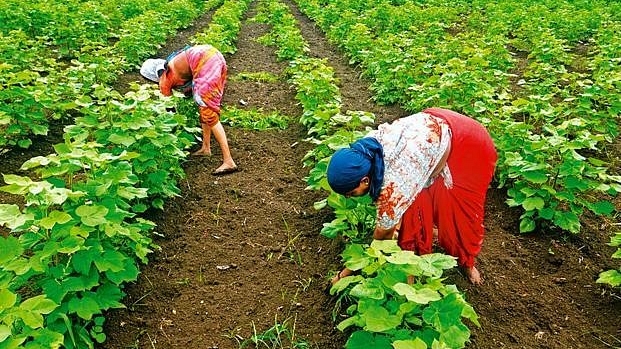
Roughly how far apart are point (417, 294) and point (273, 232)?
236cm

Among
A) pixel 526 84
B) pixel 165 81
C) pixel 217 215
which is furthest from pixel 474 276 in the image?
pixel 526 84

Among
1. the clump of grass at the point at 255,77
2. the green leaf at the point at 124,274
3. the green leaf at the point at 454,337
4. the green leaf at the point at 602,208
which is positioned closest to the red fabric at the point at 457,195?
the green leaf at the point at 454,337

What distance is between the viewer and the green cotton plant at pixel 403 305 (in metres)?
2.47

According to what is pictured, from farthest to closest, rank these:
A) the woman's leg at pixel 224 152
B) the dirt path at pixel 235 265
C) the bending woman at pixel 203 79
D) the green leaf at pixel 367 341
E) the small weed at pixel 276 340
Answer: the woman's leg at pixel 224 152 < the bending woman at pixel 203 79 < the dirt path at pixel 235 265 < the small weed at pixel 276 340 < the green leaf at pixel 367 341

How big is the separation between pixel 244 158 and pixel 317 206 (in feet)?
7.31

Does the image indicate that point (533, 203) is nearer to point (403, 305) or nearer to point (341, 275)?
point (341, 275)

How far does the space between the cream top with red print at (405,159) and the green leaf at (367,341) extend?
2.27 ft

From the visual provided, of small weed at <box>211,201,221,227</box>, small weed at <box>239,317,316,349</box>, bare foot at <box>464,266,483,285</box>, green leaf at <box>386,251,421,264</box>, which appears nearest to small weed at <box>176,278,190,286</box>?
small weed at <box>239,317,316,349</box>

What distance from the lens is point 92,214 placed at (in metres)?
2.97

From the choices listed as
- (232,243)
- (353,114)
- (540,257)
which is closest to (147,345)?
(232,243)

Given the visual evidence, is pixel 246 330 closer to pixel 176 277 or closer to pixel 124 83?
pixel 176 277

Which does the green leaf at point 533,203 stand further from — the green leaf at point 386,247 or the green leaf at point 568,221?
the green leaf at point 386,247

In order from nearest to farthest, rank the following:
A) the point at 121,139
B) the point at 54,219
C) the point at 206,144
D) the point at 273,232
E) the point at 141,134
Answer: the point at 54,219, the point at 121,139, the point at 141,134, the point at 273,232, the point at 206,144

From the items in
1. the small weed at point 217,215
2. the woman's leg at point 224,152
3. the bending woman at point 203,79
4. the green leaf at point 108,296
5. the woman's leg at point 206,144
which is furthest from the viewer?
the woman's leg at point 206,144
